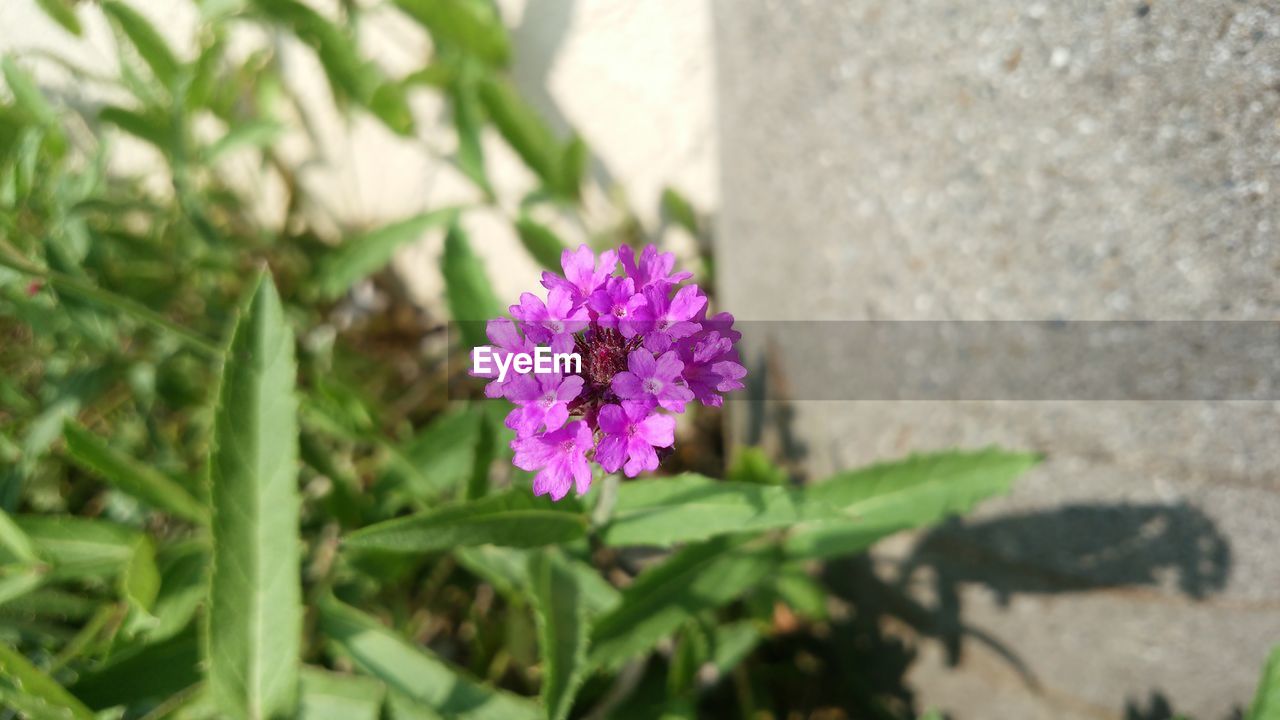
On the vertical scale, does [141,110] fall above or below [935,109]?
above

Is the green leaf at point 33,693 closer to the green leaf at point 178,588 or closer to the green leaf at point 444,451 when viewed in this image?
the green leaf at point 178,588

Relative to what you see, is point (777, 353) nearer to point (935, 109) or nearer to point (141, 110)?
point (935, 109)

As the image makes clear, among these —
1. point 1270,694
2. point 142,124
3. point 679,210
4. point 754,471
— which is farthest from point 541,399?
point 142,124

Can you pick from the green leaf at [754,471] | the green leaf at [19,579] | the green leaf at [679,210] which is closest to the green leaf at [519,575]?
the green leaf at [754,471]

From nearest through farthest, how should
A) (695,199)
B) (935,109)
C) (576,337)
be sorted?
(576,337), (935,109), (695,199)

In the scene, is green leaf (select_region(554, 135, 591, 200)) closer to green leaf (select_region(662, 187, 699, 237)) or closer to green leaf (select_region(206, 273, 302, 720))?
green leaf (select_region(662, 187, 699, 237))

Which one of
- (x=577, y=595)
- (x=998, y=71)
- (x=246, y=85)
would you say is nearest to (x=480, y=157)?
(x=246, y=85)
